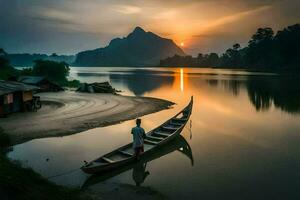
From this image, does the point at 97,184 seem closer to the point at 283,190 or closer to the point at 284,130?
the point at 283,190

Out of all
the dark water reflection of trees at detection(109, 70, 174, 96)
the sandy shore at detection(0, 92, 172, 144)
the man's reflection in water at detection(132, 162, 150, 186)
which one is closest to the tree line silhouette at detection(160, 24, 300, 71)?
the dark water reflection of trees at detection(109, 70, 174, 96)

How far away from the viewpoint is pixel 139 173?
19297 mm

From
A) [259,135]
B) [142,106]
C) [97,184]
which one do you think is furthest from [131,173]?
[142,106]

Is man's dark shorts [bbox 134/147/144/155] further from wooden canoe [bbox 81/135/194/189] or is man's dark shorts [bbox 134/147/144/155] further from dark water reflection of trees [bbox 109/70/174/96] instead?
dark water reflection of trees [bbox 109/70/174/96]

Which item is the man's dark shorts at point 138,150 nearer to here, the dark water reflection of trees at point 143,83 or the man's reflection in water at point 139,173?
the man's reflection in water at point 139,173

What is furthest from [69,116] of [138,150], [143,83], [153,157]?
[143,83]

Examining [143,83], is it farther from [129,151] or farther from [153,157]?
[129,151]

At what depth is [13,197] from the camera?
1105 cm

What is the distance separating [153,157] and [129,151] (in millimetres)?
2070

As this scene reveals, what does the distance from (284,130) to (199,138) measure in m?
9.51

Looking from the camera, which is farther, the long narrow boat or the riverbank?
the long narrow boat

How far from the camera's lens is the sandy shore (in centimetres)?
2900

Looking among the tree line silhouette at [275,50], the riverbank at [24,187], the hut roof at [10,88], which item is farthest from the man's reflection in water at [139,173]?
the tree line silhouette at [275,50]

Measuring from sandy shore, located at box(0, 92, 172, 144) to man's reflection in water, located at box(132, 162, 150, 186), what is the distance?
10812 mm
